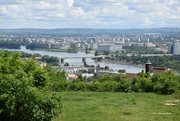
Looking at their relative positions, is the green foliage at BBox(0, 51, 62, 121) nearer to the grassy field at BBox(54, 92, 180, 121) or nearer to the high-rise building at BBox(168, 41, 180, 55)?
the grassy field at BBox(54, 92, 180, 121)

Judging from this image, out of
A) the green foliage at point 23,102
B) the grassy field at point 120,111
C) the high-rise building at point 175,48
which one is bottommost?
the high-rise building at point 175,48

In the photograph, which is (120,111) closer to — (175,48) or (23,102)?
(23,102)

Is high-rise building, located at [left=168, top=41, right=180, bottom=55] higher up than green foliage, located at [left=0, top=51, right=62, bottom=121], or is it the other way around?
green foliage, located at [left=0, top=51, right=62, bottom=121]

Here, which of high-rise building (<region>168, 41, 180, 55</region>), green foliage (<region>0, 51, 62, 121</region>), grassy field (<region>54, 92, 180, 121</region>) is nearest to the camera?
green foliage (<region>0, 51, 62, 121</region>)

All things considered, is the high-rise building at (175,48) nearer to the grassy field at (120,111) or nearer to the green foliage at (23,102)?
the grassy field at (120,111)

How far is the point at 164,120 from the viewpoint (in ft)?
13.9

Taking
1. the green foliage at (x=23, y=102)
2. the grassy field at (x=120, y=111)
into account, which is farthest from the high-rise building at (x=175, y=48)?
the green foliage at (x=23, y=102)

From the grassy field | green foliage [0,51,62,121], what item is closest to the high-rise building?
the grassy field

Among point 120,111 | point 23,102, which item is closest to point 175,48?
point 120,111

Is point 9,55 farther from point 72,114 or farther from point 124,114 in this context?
point 124,114

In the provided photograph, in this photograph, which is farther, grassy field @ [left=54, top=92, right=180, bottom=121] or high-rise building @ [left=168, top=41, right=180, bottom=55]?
high-rise building @ [left=168, top=41, right=180, bottom=55]

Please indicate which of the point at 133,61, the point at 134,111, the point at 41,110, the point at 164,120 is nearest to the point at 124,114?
the point at 134,111

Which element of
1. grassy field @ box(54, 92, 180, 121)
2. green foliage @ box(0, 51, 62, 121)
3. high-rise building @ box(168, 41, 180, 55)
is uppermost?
green foliage @ box(0, 51, 62, 121)

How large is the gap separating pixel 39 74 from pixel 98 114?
47.5 inches
